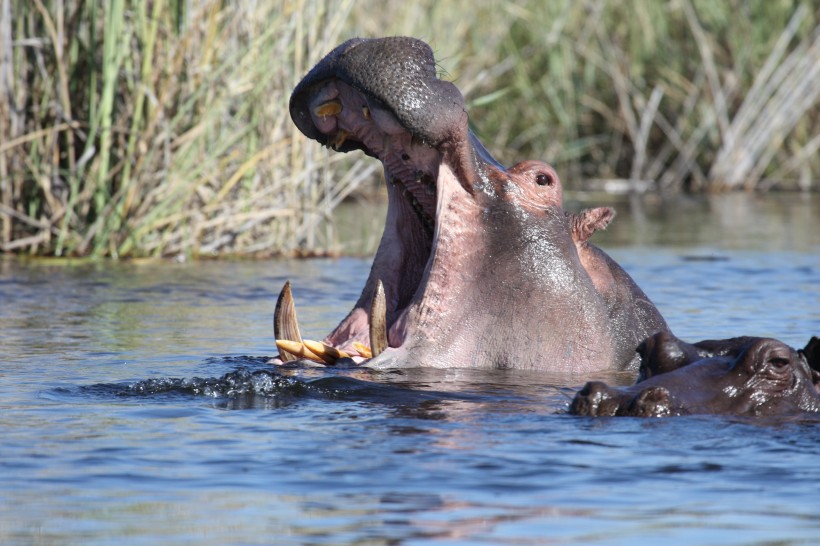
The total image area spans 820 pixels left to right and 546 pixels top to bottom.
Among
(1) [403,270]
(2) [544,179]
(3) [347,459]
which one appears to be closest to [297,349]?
(1) [403,270]

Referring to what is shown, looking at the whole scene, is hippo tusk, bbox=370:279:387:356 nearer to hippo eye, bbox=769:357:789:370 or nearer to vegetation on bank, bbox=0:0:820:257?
hippo eye, bbox=769:357:789:370

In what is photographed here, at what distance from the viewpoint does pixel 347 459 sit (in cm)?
379

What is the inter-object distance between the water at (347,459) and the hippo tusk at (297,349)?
3.1 inches

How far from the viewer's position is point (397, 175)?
16.2 feet

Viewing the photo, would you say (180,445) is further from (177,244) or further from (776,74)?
(776,74)

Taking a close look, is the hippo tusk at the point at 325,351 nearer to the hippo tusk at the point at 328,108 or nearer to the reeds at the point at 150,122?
the hippo tusk at the point at 328,108

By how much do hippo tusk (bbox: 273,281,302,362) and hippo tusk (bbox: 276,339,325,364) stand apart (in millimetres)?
10

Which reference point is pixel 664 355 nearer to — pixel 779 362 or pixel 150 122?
pixel 779 362

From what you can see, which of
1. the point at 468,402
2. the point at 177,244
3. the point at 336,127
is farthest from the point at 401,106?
the point at 177,244

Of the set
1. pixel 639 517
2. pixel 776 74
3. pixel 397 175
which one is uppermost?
pixel 776 74

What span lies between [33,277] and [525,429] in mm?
4619

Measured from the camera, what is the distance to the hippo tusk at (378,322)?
4.66m

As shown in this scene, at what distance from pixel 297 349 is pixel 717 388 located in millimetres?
1361

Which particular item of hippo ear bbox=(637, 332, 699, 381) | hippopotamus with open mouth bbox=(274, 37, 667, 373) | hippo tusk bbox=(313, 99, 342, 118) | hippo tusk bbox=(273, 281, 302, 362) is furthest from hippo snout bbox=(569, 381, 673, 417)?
hippo tusk bbox=(313, 99, 342, 118)
